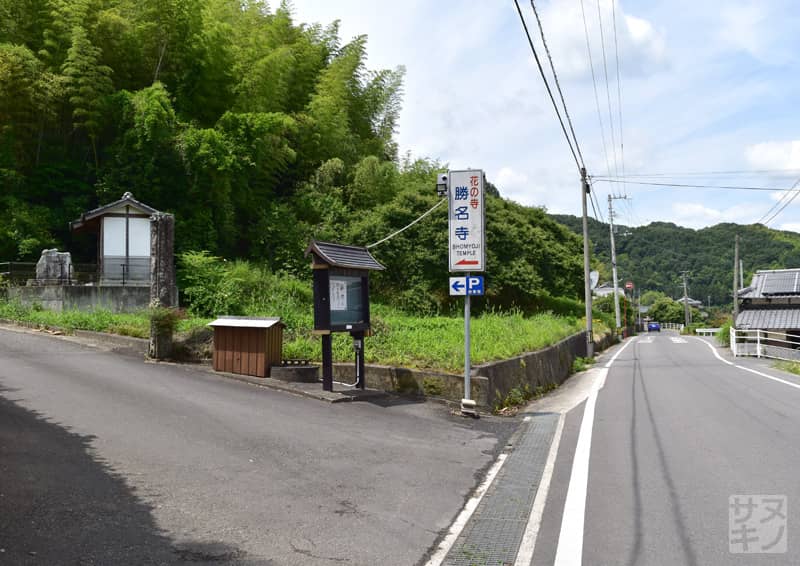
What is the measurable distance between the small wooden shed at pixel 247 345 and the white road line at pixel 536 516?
17.8ft

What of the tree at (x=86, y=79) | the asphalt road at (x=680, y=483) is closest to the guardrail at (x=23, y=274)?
the tree at (x=86, y=79)

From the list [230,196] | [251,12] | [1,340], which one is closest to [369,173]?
→ [230,196]

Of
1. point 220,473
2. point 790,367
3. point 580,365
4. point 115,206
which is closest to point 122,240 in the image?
point 115,206

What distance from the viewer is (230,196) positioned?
22.1 meters

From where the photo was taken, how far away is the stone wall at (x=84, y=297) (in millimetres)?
17328

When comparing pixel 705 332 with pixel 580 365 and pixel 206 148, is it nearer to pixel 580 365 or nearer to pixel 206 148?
pixel 580 365

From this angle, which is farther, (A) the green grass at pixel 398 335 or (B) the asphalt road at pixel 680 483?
(A) the green grass at pixel 398 335

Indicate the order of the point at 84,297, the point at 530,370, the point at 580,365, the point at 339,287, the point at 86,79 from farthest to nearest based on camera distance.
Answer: the point at 86,79
the point at 580,365
the point at 84,297
the point at 530,370
the point at 339,287

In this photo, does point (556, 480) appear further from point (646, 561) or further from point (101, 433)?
point (101, 433)

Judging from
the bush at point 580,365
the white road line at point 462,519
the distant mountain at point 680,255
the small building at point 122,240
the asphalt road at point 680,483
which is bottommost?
the bush at point 580,365

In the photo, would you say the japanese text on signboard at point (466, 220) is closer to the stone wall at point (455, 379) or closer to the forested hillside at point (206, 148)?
the stone wall at point (455, 379)

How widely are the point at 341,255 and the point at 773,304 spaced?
2771 centimetres

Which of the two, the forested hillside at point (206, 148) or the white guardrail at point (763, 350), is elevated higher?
the forested hillside at point (206, 148)

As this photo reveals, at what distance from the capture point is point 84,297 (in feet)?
57.4
